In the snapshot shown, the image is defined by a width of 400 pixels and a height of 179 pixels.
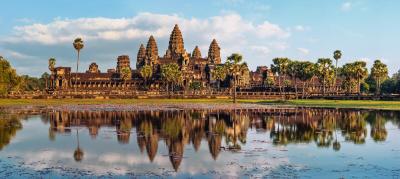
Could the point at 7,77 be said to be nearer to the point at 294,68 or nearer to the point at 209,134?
the point at 294,68

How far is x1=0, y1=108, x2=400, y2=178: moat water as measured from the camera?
20.1 meters

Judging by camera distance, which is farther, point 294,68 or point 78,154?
point 294,68

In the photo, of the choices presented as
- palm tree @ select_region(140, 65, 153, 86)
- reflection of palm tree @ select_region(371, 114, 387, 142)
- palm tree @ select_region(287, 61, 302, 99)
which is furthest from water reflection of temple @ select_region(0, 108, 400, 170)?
palm tree @ select_region(140, 65, 153, 86)

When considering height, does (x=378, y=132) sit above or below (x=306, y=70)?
below

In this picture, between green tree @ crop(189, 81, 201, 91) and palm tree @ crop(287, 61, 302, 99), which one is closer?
palm tree @ crop(287, 61, 302, 99)

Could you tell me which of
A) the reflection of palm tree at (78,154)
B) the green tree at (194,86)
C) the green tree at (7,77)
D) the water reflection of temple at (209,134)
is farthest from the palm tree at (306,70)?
the reflection of palm tree at (78,154)

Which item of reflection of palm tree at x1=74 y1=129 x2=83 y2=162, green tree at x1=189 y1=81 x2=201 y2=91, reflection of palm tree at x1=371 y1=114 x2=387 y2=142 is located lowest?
reflection of palm tree at x1=74 y1=129 x2=83 y2=162

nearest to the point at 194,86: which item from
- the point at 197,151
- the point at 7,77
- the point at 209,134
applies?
the point at 7,77

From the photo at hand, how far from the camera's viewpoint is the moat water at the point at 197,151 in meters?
20.1

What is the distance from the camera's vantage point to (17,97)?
349 feet

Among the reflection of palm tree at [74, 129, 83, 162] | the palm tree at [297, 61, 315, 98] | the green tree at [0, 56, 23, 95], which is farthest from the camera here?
the palm tree at [297, 61, 315, 98]

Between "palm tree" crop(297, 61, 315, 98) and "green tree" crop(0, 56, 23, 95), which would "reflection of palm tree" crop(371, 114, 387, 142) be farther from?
"palm tree" crop(297, 61, 315, 98)

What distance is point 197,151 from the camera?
26.2 m

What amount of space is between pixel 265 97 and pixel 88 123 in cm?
8300
